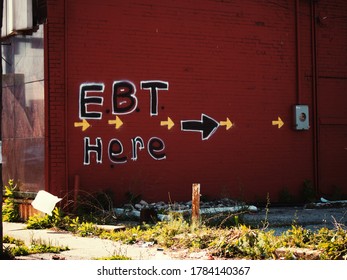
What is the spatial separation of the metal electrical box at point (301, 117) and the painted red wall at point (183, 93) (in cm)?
18

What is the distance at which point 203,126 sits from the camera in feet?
55.1

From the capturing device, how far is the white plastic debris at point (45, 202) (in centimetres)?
1434

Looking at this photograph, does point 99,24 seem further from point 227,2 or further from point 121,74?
point 227,2

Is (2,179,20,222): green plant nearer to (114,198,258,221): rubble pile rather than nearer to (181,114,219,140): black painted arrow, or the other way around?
(114,198,258,221): rubble pile

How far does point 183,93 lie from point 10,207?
15.3 feet

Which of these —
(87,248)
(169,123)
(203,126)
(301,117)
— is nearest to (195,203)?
(87,248)

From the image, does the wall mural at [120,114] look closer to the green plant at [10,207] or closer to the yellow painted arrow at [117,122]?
the yellow painted arrow at [117,122]

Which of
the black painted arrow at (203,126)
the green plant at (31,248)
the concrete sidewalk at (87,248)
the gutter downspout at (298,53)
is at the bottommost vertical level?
the concrete sidewalk at (87,248)

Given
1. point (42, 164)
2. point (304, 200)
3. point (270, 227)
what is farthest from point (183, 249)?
point (304, 200)

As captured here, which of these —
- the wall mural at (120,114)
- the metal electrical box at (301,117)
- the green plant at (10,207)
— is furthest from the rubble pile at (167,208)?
the metal electrical box at (301,117)

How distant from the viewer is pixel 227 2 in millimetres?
17250

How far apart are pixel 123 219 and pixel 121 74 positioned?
11.1ft

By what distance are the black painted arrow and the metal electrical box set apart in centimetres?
224

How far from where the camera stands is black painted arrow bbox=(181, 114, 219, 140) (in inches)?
653
